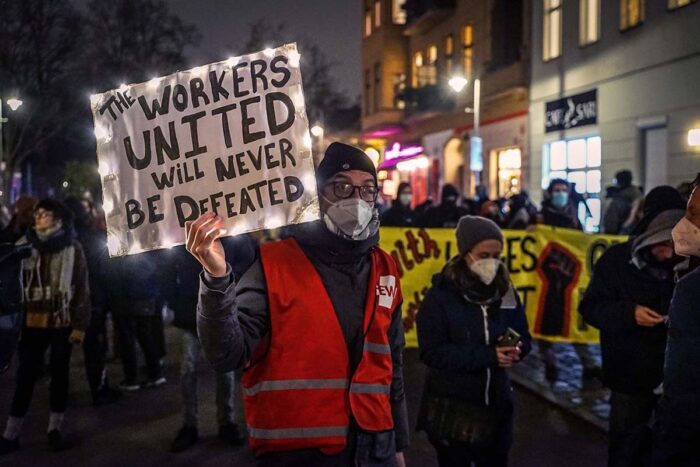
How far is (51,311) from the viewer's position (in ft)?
22.2

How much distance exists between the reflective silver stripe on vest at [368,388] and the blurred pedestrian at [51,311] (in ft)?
13.9

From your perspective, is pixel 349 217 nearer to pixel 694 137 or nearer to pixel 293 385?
pixel 293 385

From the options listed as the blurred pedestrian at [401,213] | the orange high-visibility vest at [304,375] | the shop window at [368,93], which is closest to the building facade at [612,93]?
the blurred pedestrian at [401,213]

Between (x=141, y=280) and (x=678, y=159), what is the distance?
10726mm

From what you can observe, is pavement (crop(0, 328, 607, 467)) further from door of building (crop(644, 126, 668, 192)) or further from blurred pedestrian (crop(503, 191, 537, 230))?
door of building (crop(644, 126, 668, 192))

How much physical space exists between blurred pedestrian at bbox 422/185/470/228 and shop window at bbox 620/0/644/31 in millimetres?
6991

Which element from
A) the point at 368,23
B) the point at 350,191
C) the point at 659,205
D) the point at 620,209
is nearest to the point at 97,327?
the point at 659,205

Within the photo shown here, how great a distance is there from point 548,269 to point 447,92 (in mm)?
20939

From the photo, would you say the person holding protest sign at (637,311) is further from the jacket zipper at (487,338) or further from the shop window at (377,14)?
the shop window at (377,14)

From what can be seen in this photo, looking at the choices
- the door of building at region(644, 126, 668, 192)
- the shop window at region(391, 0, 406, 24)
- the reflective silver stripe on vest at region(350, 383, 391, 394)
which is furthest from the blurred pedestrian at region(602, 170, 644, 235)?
the shop window at region(391, 0, 406, 24)

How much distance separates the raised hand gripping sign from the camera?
3115 millimetres

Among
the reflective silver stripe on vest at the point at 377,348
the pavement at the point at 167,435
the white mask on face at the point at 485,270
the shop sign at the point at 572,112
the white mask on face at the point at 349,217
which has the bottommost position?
the pavement at the point at 167,435

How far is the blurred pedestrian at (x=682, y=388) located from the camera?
3123 millimetres

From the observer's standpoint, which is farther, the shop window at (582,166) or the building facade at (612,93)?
the shop window at (582,166)
